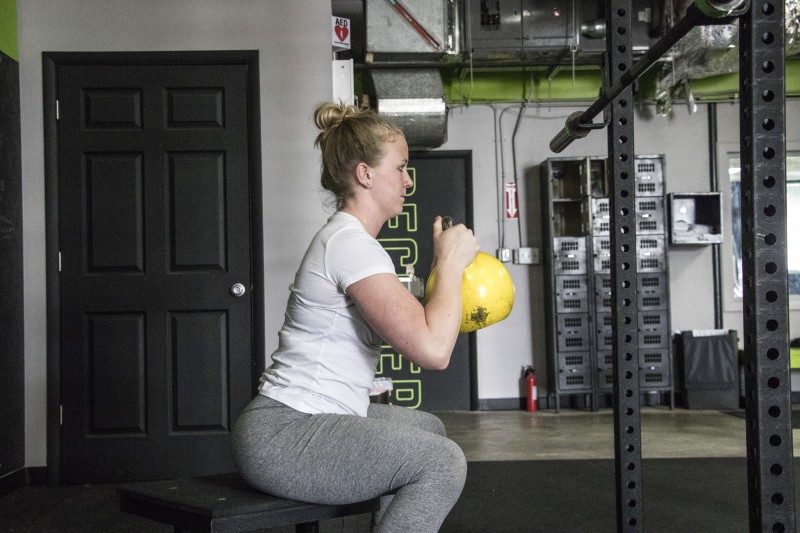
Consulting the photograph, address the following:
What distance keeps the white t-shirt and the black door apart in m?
2.11

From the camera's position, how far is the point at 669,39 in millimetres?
1296

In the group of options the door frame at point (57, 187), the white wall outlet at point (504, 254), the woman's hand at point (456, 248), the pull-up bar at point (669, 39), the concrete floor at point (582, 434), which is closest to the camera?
the pull-up bar at point (669, 39)

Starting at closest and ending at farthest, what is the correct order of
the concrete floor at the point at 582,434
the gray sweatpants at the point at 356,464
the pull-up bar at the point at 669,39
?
1. the pull-up bar at the point at 669,39
2. the gray sweatpants at the point at 356,464
3. the concrete floor at the point at 582,434

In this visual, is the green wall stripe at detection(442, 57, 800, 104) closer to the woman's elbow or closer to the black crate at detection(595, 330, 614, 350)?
the black crate at detection(595, 330, 614, 350)

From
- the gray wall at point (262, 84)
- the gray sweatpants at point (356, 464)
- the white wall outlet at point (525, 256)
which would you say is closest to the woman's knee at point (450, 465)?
the gray sweatpants at point (356, 464)

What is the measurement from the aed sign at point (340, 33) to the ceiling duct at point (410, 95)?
4.42 ft

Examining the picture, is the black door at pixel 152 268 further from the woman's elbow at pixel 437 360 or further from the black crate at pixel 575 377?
the black crate at pixel 575 377

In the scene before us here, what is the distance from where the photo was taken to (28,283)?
3525 millimetres

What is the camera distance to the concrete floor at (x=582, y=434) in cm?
424

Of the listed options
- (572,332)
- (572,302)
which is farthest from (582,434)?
(572,302)

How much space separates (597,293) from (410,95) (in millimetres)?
2203

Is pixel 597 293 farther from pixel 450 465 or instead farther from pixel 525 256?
pixel 450 465

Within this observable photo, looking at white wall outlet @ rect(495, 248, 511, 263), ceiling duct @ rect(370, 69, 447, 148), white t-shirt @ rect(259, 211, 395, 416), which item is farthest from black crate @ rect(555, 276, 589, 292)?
white t-shirt @ rect(259, 211, 395, 416)

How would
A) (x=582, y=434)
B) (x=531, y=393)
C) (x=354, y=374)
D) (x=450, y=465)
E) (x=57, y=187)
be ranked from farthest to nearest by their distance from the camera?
(x=531, y=393) → (x=582, y=434) → (x=57, y=187) → (x=354, y=374) → (x=450, y=465)
